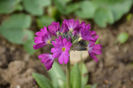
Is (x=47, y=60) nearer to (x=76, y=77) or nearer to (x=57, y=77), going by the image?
(x=76, y=77)

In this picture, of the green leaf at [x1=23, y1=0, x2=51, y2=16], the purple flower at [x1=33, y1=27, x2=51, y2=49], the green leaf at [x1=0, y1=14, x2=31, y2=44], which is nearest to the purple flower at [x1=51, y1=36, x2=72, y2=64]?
the purple flower at [x1=33, y1=27, x2=51, y2=49]

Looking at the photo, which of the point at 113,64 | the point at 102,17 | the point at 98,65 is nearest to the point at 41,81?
the point at 98,65

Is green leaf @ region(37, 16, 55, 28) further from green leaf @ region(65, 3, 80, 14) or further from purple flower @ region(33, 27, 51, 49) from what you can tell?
purple flower @ region(33, 27, 51, 49)

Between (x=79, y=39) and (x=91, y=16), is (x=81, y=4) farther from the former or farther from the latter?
(x=79, y=39)

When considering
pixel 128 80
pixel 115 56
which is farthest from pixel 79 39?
pixel 115 56

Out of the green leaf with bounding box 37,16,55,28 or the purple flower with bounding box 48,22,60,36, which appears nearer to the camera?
the purple flower with bounding box 48,22,60,36

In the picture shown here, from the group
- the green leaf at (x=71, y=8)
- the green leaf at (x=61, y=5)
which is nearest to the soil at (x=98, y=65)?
the green leaf at (x=71, y=8)
